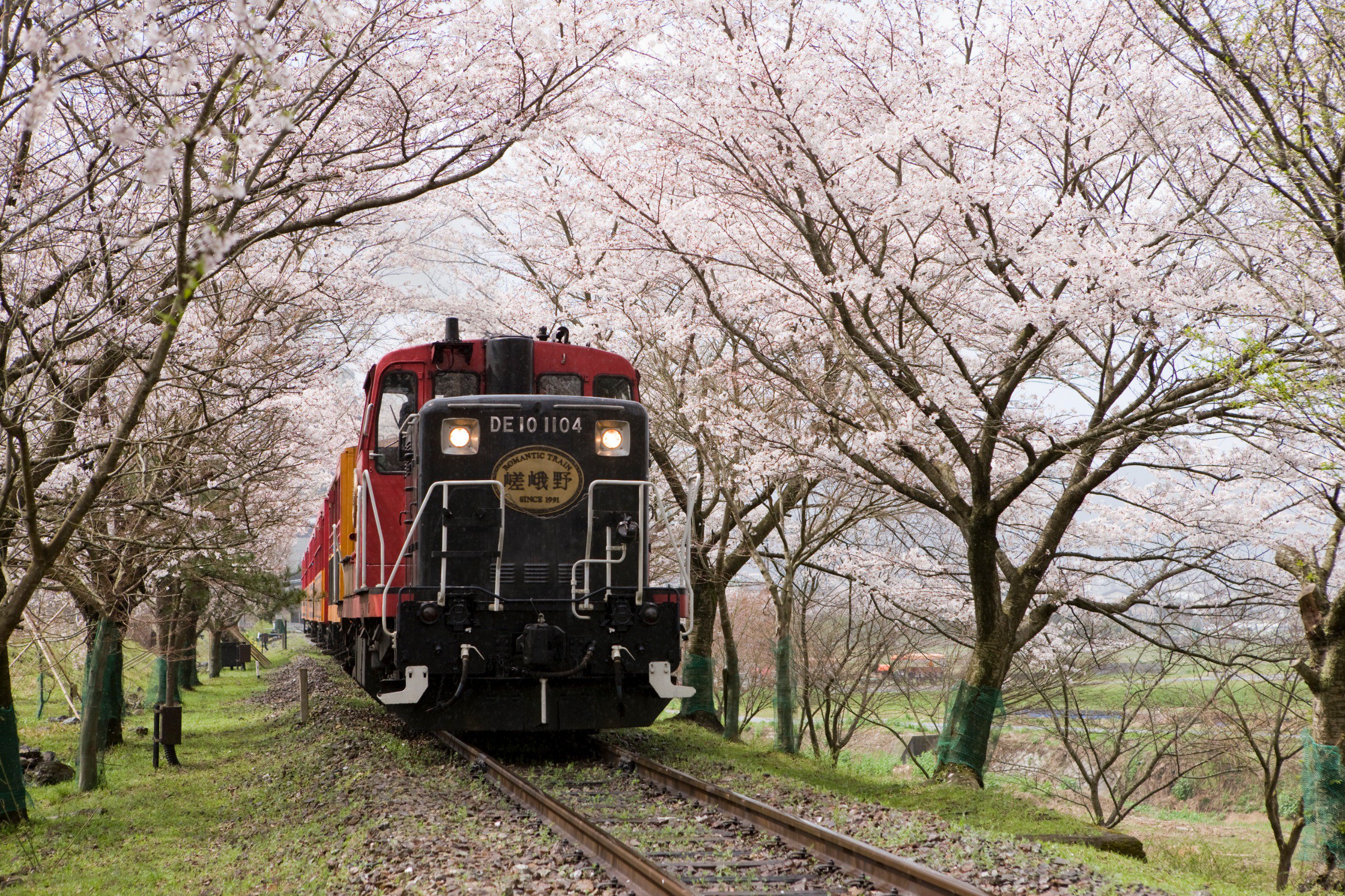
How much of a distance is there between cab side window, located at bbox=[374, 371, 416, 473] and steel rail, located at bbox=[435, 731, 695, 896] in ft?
9.21

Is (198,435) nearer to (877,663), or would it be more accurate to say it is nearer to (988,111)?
(988,111)

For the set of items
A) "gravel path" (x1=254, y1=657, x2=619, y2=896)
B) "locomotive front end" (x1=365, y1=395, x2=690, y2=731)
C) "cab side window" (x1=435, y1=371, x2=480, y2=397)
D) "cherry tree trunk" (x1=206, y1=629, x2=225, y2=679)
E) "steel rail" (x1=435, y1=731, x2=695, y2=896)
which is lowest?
"cherry tree trunk" (x1=206, y1=629, x2=225, y2=679)

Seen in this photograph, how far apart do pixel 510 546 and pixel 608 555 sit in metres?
0.89

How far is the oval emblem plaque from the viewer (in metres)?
9.09

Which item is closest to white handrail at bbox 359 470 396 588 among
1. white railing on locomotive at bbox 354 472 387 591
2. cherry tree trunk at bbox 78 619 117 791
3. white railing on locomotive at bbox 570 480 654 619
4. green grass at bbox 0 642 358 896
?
white railing on locomotive at bbox 354 472 387 591

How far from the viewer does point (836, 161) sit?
33.7 feet

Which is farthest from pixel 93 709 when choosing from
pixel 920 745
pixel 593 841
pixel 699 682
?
pixel 920 745

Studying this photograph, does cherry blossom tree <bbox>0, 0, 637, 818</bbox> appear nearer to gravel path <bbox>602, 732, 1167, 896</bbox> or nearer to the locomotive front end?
the locomotive front end

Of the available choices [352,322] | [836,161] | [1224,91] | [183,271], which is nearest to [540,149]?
[352,322]

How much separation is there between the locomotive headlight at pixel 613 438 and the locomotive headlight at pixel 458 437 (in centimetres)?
105

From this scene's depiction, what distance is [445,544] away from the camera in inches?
340

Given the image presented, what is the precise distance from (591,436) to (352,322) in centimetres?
1072

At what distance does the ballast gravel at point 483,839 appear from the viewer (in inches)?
223

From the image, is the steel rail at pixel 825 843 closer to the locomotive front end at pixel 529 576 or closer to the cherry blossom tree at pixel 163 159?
the locomotive front end at pixel 529 576
